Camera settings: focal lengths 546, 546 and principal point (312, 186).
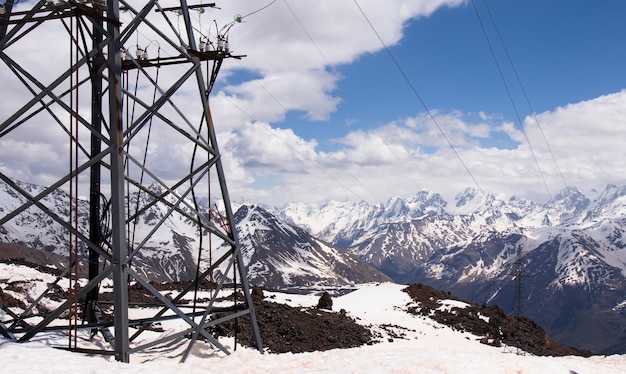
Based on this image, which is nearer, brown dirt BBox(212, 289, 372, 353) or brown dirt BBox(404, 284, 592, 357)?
brown dirt BBox(212, 289, 372, 353)

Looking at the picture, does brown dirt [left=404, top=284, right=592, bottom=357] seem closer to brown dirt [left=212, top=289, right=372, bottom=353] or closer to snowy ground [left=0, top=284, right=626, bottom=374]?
brown dirt [left=212, top=289, right=372, bottom=353]

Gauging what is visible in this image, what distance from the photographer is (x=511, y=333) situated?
188 ft

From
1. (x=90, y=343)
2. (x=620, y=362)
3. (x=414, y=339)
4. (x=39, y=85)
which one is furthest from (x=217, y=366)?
(x=414, y=339)

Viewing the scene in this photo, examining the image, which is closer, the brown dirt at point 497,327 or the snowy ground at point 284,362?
the snowy ground at point 284,362

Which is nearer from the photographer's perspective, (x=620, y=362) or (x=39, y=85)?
(x=39, y=85)

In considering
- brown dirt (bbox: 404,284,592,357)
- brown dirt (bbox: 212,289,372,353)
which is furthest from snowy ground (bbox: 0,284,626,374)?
brown dirt (bbox: 404,284,592,357)

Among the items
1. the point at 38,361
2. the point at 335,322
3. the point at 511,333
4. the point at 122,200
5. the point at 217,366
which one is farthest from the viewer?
the point at 511,333

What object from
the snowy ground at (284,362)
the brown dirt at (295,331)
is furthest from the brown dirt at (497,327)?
the snowy ground at (284,362)

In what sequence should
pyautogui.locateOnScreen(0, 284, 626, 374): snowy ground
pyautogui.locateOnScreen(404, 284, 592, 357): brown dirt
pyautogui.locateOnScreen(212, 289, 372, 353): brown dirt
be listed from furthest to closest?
pyautogui.locateOnScreen(404, 284, 592, 357): brown dirt → pyautogui.locateOnScreen(212, 289, 372, 353): brown dirt → pyautogui.locateOnScreen(0, 284, 626, 374): snowy ground

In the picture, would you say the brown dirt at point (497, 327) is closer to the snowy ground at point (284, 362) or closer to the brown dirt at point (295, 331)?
the brown dirt at point (295, 331)

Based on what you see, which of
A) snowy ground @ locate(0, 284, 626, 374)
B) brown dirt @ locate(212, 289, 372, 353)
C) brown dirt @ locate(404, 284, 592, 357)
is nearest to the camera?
snowy ground @ locate(0, 284, 626, 374)

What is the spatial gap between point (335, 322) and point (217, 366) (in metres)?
22.4

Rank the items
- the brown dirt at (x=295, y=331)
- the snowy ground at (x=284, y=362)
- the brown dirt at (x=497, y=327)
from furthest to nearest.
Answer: the brown dirt at (x=497, y=327) < the brown dirt at (x=295, y=331) < the snowy ground at (x=284, y=362)

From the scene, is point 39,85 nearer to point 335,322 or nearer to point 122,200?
point 122,200
